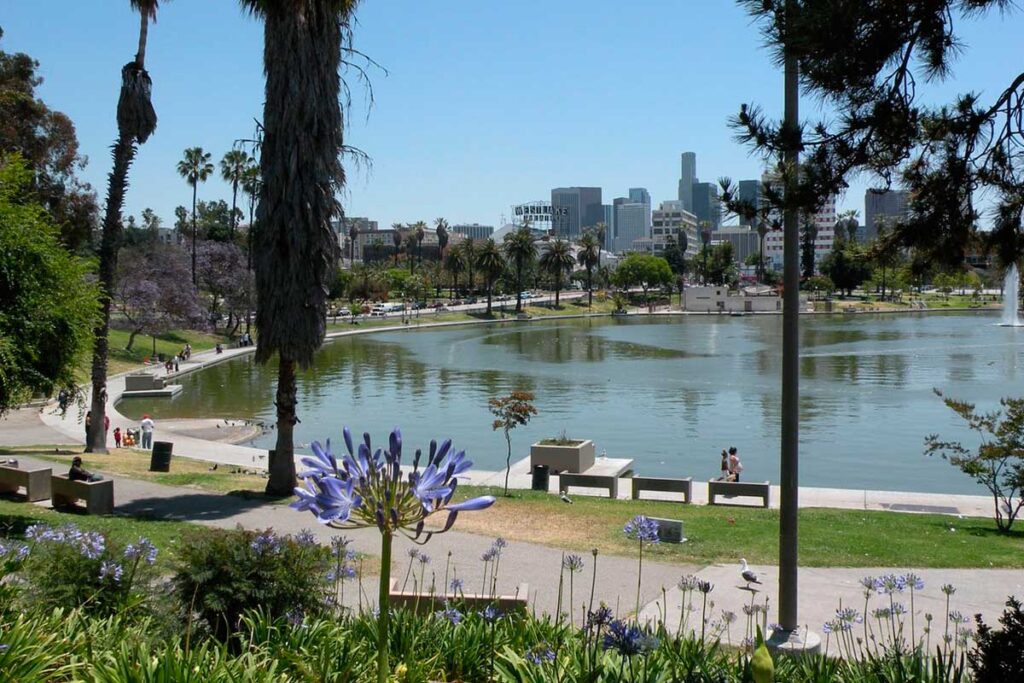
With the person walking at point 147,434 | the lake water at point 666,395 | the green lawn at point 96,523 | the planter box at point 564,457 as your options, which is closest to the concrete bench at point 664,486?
the planter box at point 564,457

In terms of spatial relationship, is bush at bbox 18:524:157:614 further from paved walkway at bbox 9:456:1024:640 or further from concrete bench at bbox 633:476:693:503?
concrete bench at bbox 633:476:693:503

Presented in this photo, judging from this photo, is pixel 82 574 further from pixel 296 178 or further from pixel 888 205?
pixel 296 178

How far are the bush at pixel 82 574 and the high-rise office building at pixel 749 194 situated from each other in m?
5.12

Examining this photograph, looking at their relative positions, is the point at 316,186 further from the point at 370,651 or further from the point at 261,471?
the point at 370,651

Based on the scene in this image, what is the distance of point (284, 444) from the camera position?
67.1ft

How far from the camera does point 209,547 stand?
8.05 metres

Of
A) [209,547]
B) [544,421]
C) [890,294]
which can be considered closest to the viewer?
[209,547]

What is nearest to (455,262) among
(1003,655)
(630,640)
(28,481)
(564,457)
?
(564,457)

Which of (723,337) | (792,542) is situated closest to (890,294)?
(723,337)

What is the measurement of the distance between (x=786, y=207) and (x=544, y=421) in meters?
32.9

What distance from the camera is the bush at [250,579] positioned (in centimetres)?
775

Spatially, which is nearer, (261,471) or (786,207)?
(786,207)

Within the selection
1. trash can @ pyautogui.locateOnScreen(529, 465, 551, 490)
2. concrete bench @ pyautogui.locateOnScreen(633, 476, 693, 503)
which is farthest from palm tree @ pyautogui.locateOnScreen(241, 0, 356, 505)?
concrete bench @ pyautogui.locateOnScreen(633, 476, 693, 503)

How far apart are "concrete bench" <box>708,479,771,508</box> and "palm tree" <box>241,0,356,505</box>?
895 cm
